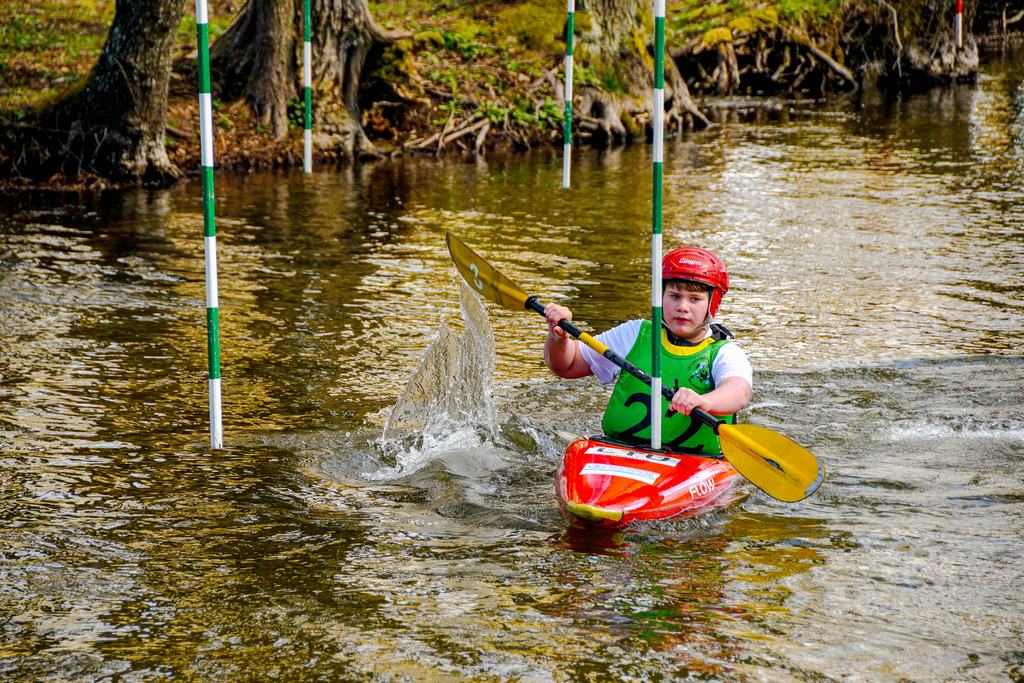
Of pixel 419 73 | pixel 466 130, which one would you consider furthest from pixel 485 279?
pixel 419 73

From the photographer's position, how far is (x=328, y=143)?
14898mm

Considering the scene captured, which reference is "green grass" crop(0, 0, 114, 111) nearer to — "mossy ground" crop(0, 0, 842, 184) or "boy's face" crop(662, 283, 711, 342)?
"mossy ground" crop(0, 0, 842, 184)

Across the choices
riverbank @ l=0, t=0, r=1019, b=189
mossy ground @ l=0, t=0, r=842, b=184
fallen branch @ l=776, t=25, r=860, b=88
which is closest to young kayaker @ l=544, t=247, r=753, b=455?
riverbank @ l=0, t=0, r=1019, b=189

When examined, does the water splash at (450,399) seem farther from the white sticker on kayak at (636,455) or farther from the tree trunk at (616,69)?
the tree trunk at (616,69)

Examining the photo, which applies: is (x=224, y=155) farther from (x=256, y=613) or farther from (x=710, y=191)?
(x=256, y=613)

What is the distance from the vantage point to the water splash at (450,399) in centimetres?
590

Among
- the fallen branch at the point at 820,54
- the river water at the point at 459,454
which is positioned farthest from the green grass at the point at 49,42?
the fallen branch at the point at 820,54

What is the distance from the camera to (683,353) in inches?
208

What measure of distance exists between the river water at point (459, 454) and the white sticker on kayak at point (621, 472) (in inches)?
8.5

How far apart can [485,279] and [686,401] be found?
1567 millimetres

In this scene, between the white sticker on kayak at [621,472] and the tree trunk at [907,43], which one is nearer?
the white sticker on kayak at [621,472]

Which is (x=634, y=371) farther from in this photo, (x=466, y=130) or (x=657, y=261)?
(x=466, y=130)

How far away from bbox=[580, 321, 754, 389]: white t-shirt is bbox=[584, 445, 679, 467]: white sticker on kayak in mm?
421

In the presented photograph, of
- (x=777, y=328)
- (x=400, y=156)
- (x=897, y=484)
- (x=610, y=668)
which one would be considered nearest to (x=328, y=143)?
(x=400, y=156)
